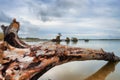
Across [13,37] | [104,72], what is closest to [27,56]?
[13,37]

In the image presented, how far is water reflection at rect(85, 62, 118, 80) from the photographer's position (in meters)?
8.69

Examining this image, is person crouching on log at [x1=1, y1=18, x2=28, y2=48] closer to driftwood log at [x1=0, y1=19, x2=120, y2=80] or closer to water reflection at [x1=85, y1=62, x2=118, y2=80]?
driftwood log at [x1=0, y1=19, x2=120, y2=80]

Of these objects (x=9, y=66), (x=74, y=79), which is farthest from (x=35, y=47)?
(x=74, y=79)

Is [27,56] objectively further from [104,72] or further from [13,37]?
[104,72]

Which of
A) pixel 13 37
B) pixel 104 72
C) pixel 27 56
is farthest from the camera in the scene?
pixel 104 72

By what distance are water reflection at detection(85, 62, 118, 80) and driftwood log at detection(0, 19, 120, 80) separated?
838 millimetres

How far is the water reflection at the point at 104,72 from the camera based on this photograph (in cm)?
869

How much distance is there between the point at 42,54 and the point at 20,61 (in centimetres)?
72

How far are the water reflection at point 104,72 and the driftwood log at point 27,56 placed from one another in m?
0.84

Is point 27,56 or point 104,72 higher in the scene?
point 27,56

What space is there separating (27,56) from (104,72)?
154 inches

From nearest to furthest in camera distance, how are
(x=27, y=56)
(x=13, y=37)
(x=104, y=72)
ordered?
(x=27, y=56), (x=13, y=37), (x=104, y=72)

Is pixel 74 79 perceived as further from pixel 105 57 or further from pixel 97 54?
pixel 105 57

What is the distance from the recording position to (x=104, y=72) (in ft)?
32.0
